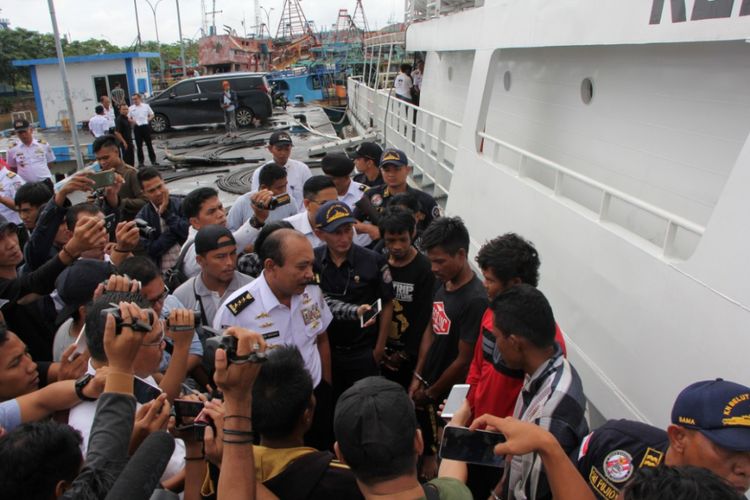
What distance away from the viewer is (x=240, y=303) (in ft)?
8.27

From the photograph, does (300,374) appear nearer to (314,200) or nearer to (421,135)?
(314,200)

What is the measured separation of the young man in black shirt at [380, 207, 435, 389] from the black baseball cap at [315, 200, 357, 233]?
23 centimetres

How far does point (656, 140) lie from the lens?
11.3ft

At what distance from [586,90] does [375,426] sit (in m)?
3.88

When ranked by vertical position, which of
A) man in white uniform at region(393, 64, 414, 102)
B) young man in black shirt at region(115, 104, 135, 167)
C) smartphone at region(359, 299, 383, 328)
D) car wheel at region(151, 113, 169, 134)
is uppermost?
man in white uniform at region(393, 64, 414, 102)

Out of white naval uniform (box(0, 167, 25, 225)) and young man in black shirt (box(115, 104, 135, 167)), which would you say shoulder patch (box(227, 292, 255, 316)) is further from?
young man in black shirt (box(115, 104, 135, 167))

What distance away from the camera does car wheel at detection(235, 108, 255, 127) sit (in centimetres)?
1870

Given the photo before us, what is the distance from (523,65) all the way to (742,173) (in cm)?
352

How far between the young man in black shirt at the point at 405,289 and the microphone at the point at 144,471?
1.84m

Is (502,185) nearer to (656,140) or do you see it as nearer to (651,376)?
(656,140)

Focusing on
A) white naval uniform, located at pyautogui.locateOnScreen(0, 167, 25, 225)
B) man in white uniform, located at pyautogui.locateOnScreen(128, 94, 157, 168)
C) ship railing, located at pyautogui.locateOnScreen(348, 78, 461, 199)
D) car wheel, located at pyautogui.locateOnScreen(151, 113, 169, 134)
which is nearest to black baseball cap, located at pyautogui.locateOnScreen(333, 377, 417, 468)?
ship railing, located at pyautogui.locateOnScreen(348, 78, 461, 199)

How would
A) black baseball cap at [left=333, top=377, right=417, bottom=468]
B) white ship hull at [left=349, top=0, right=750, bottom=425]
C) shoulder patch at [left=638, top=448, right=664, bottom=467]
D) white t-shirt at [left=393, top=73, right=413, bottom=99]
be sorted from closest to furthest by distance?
black baseball cap at [left=333, top=377, right=417, bottom=468]
shoulder patch at [left=638, top=448, right=664, bottom=467]
white ship hull at [left=349, top=0, right=750, bottom=425]
white t-shirt at [left=393, top=73, right=413, bottom=99]

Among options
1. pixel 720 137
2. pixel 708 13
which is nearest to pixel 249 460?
pixel 708 13

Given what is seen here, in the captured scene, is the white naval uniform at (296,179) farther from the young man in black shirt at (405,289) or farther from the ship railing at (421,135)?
the young man in black shirt at (405,289)
